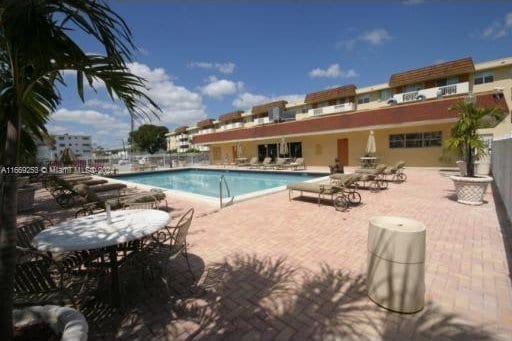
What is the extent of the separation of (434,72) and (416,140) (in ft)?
29.0

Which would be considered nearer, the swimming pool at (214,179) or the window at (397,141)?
the swimming pool at (214,179)

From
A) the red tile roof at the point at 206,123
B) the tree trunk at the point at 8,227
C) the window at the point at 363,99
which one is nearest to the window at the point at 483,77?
the window at the point at 363,99

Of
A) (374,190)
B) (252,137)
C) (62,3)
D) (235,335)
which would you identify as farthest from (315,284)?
(252,137)

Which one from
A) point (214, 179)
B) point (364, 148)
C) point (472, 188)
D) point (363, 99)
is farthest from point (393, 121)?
point (363, 99)

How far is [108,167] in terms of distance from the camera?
74.8ft

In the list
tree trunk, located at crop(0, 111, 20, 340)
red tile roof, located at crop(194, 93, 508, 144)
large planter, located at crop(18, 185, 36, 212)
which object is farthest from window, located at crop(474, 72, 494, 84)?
large planter, located at crop(18, 185, 36, 212)

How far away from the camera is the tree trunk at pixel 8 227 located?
1.75 metres

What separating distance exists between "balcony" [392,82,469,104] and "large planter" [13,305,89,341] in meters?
23.8

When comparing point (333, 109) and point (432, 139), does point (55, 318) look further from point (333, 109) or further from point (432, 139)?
point (333, 109)

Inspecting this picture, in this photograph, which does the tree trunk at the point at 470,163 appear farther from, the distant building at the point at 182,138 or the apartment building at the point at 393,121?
the distant building at the point at 182,138

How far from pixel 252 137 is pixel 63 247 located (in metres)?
21.7

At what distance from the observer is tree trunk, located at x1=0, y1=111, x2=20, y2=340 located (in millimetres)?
1750

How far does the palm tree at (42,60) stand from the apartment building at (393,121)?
12.5 meters

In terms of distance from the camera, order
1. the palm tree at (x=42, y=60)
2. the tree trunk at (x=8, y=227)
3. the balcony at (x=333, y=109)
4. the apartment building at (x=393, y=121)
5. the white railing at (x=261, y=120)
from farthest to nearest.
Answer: the white railing at (x=261, y=120) → the balcony at (x=333, y=109) → the apartment building at (x=393, y=121) → the tree trunk at (x=8, y=227) → the palm tree at (x=42, y=60)
